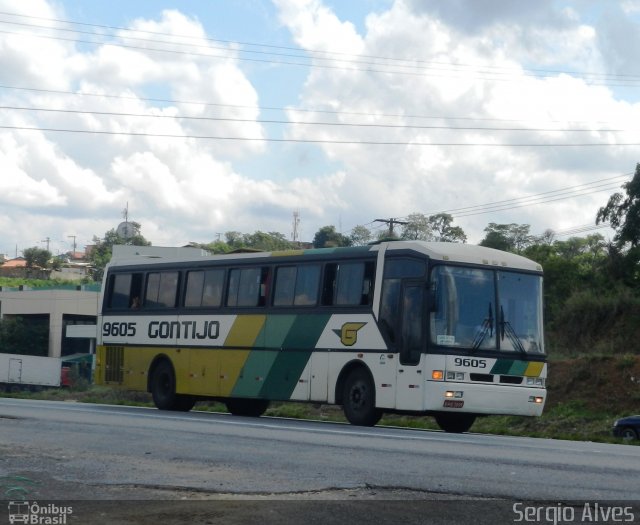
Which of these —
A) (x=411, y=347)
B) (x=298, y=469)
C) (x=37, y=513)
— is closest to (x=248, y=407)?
(x=411, y=347)

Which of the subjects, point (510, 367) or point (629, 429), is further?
point (629, 429)

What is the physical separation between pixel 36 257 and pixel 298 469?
429 feet

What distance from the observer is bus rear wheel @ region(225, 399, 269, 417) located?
1027 inches

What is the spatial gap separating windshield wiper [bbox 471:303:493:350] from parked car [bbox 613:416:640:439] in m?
11.2

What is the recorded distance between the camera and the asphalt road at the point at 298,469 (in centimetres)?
959

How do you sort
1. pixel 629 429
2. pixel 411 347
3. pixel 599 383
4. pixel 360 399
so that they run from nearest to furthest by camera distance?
pixel 411 347 → pixel 360 399 → pixel 629 429 → pixel 599 383

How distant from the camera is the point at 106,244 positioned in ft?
449

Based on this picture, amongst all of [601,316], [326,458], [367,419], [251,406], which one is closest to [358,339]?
[367,419]

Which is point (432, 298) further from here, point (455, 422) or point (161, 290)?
point (161, 290)

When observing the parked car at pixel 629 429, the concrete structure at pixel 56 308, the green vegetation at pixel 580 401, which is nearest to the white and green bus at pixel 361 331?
the parked car at pixel 629 429

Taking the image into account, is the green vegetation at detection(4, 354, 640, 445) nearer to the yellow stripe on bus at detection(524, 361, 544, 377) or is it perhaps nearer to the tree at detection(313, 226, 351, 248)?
the yellow stripe on bus at detection(524, 361, 544, 377)

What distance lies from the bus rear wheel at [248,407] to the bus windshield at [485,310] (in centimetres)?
700

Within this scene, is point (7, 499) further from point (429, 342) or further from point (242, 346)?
point (242, 346)

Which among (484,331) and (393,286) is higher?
(393,286)
